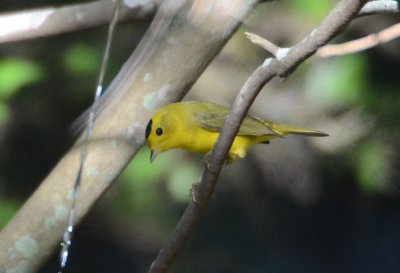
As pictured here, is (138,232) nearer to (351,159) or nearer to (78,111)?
(78,111)

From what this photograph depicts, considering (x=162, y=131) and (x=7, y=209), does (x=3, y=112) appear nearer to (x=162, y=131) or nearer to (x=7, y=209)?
(x=7, y=209)

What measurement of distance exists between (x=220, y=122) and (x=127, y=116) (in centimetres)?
27

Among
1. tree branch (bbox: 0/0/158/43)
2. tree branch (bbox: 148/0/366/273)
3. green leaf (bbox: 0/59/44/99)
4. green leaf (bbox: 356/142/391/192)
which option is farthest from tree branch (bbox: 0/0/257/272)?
green leaf (bbox: 356/142/391/192)

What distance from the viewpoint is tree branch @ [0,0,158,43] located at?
2.84m

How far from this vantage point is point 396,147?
12.6 ft

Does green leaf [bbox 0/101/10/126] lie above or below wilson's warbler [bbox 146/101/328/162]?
below

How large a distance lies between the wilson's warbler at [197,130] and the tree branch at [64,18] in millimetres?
331

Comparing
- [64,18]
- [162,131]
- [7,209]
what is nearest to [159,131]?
[162,131]

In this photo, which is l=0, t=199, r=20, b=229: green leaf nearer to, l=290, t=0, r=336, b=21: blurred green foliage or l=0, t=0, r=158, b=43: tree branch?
l=0, t=0, r=158, b=43: tree branch

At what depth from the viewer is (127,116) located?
8.90 feet

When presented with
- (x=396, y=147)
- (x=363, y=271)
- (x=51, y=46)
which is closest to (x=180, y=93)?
(x=51, y=46)

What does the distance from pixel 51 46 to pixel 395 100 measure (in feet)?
4.37

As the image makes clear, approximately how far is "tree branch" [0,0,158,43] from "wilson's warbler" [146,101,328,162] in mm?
331

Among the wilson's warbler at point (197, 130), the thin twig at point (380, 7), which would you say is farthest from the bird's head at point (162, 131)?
the thin twig at point (380, 7)
